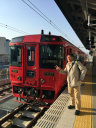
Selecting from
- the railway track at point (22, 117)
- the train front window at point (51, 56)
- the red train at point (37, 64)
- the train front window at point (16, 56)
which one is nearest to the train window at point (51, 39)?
the red train at point (37, 64)

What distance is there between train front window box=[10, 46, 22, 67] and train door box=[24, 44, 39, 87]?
11.5 inches

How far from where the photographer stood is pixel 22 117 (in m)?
5.47

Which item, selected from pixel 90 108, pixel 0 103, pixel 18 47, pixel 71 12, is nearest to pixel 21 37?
pixel 18 47

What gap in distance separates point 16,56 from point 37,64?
1.09 meters

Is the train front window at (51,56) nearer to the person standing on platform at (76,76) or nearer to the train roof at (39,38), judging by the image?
the train roof at (39,38)

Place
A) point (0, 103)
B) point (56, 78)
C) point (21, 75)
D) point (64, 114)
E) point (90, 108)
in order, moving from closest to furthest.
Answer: point (64, 114), point (90, 108), point (56, 78), point (21, 75), point (0, 103)

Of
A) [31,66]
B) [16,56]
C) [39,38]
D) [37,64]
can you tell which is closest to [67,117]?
[37,64]

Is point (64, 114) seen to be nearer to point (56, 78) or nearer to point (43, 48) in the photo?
point (56, 78)

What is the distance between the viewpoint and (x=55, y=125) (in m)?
3.35

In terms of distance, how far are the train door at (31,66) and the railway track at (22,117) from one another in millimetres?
1096

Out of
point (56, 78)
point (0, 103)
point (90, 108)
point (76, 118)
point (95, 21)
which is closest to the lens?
point (76, 118)

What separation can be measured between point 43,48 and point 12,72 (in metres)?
1.86

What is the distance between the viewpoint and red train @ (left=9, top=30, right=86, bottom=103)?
5.45 m

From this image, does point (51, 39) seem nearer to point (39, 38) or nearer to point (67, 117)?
point (39, 38)
